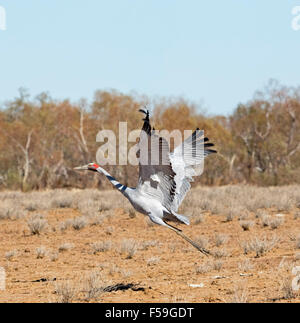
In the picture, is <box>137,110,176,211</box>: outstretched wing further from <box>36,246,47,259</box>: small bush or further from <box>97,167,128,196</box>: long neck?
<box>36,246,47,259</box>: small bush

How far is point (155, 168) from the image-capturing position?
773 centimetres

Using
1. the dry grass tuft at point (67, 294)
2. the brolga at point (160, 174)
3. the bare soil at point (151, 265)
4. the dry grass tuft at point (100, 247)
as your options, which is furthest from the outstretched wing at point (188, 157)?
the dry grass tuft at point (100, 247)

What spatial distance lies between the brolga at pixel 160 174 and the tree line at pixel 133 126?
3158 cm

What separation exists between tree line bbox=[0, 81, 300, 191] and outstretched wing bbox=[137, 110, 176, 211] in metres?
33.3

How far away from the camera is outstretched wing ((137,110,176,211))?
6.96m

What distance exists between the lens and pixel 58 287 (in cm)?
757

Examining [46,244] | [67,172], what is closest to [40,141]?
[67,172]

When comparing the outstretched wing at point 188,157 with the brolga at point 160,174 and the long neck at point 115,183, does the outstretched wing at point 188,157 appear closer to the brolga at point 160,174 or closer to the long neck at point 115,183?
the brolga at point 160,174

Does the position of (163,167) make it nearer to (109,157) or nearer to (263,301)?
(263,301)

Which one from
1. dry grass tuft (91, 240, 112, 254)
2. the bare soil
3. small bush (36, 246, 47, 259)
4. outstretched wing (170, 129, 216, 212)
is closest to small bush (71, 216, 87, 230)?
the bare soil

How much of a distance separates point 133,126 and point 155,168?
34.0 meters

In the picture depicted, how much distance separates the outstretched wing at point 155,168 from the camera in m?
6.96

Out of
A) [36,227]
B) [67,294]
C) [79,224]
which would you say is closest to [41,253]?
[36,227]

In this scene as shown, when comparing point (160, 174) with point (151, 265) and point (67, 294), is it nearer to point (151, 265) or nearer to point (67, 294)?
point (67, 294)
